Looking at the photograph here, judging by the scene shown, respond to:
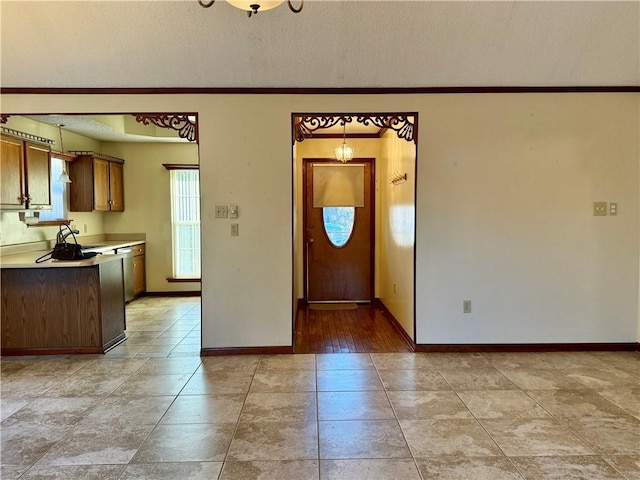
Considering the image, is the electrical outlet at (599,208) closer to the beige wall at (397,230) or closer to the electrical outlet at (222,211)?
the beige wall at (397,230)

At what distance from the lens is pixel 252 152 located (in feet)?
12.4

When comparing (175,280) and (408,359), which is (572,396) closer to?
(408,359)

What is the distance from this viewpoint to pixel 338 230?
607 cm

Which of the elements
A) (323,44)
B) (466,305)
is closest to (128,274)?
(323,44)

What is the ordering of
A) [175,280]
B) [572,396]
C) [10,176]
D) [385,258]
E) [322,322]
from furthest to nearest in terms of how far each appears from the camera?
[175,280] → [385,258] → [322,322] → [10,176] → [572,396]

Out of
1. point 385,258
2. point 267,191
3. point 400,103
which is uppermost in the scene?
point 400,103

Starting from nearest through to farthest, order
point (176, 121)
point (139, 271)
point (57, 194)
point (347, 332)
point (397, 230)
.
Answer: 1. point (176, 121)
2. point (347, 332)
3. point (397, 230)
4. point (57, 194)
5. point (139, 271)

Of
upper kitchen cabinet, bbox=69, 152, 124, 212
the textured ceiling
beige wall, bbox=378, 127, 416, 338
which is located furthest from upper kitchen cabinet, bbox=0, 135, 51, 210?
beige wall, bbox=378, 127, 416, 338

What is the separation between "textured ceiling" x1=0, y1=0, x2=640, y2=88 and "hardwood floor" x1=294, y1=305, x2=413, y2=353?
7.85ft

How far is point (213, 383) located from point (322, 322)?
2.06m

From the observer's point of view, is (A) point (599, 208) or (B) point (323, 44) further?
(A) point (599, 208)

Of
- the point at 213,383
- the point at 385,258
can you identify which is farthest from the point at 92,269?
the point at 385,258

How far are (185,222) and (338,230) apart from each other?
2.52m

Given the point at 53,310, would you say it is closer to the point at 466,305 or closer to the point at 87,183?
the point at 87,183
